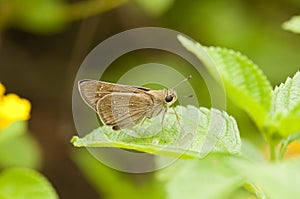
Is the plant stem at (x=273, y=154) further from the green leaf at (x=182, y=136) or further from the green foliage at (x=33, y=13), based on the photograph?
the green foliage at (x=33, y=13)

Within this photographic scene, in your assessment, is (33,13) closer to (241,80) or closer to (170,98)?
(170,98)

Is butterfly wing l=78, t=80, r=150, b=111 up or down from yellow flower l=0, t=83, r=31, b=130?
up

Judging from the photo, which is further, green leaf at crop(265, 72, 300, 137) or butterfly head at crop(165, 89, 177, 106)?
butterfly head at crop(165, 89, 177, 106)

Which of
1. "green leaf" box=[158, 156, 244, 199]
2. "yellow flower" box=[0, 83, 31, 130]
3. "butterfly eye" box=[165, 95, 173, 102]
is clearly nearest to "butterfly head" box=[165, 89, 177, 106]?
"butterfly eye" box=[165, 95, 173, 102]

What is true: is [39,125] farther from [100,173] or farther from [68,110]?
[100,173]

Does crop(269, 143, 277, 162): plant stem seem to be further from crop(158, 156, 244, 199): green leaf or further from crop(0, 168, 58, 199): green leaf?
crop(0, 168, 58, 199): green leaf

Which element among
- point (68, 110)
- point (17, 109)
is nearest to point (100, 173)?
point (17, 109)

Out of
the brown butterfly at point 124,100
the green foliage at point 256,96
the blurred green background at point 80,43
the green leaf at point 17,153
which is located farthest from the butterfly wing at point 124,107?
the blurred green background at point 80,43
